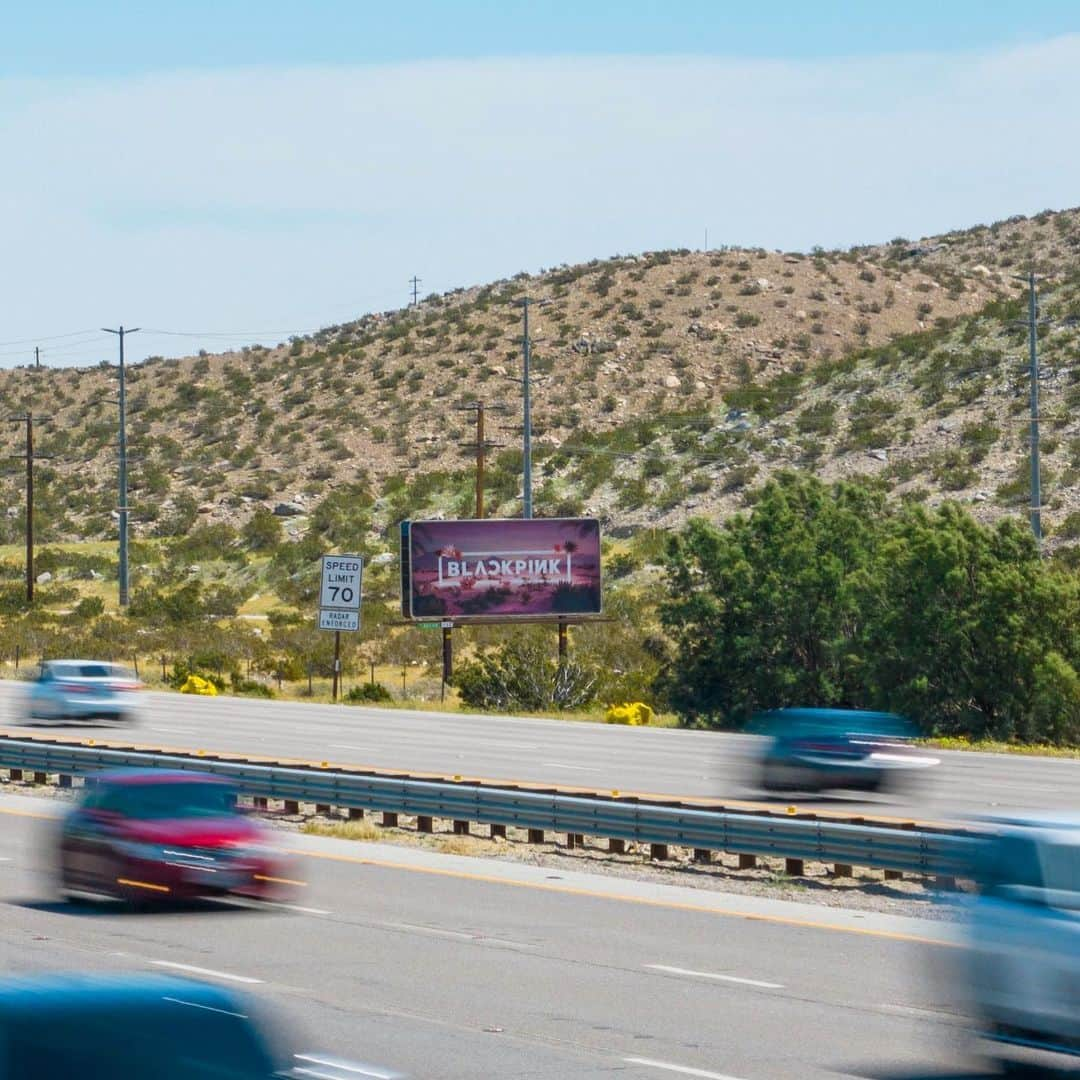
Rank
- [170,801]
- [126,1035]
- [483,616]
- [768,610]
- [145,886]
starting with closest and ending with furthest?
[126,1035] < [145,886] < [170,801] < [768,610] < [483,616]

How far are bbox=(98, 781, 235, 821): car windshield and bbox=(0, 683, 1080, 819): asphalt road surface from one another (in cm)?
1044

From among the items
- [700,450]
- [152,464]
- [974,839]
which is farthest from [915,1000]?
[152,464]

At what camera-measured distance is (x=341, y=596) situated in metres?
51.4

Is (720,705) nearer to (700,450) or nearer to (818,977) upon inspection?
(818,977)

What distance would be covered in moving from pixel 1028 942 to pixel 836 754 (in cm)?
1495

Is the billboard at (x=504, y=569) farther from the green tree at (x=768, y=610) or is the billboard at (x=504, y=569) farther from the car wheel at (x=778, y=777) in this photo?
the car wheel at (x=778, y=777)

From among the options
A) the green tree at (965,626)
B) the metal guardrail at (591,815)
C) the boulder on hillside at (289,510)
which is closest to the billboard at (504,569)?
the green tree at (965,626)

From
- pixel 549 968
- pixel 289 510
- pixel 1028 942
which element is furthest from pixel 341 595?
pixel 289 510

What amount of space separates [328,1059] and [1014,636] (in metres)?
31.3

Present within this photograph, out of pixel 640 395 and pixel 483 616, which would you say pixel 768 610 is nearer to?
pixel 483 616

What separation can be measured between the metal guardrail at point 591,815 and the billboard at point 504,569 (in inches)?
1067

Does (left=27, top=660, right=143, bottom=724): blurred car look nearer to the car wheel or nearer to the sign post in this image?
the sign post

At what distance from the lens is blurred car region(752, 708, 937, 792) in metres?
24.6

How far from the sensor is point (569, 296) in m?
113
